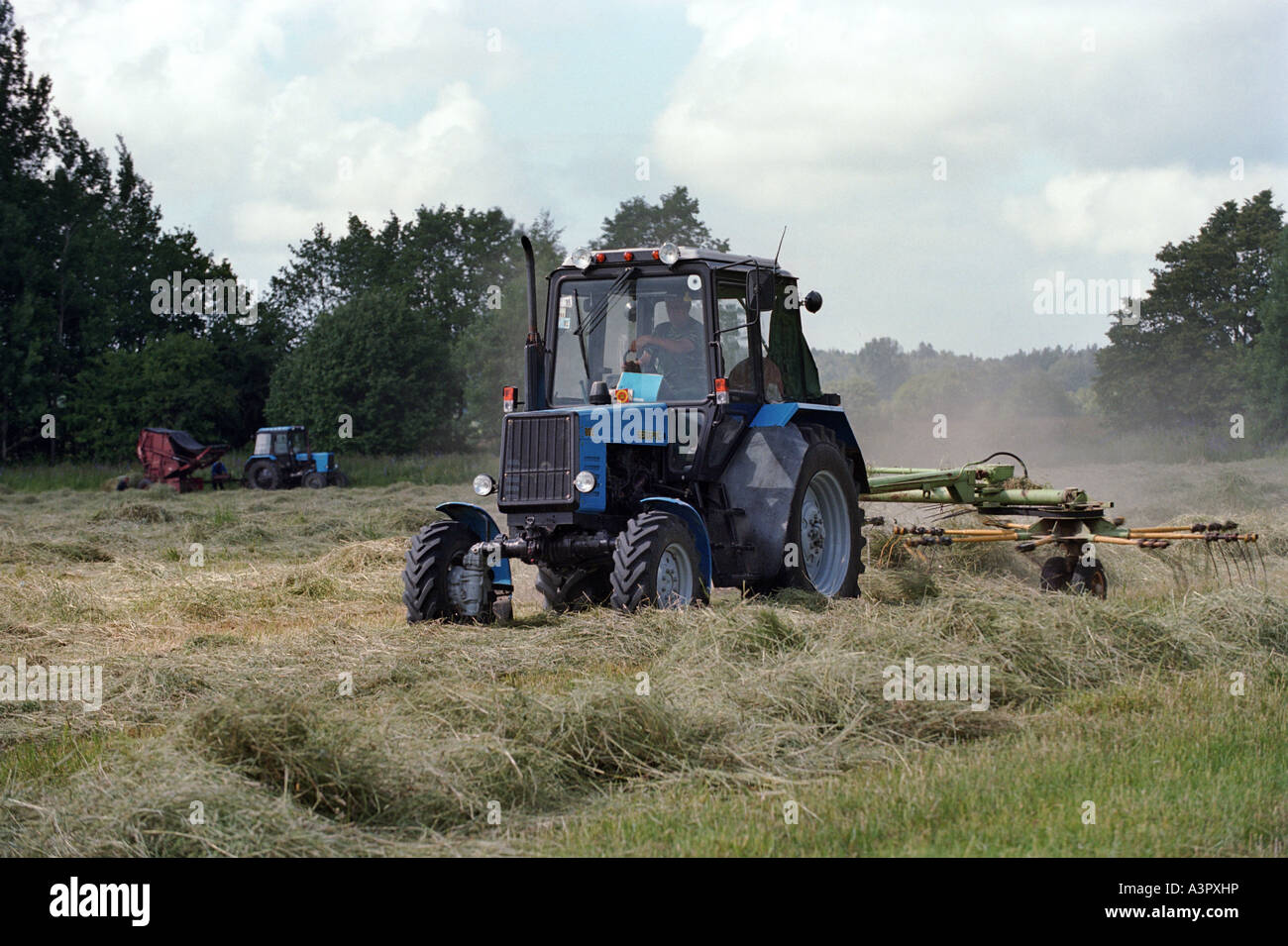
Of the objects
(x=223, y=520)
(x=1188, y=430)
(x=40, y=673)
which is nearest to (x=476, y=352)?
(x=1188, y=430)

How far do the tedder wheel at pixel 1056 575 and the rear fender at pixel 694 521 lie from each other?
2914 millimetres

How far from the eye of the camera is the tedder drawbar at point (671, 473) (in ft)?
29.5

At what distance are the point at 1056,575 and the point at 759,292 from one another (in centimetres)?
329

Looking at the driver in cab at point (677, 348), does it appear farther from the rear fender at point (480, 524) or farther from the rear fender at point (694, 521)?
the rear fender at point (480, 524)

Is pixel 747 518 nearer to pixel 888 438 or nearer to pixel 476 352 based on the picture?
pixel 888 438

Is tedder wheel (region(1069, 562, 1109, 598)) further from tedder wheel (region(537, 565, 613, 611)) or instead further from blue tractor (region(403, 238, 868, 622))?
tedder wheel (region(537, 565, 613, 611))

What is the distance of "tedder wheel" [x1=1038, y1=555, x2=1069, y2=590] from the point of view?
400 inches

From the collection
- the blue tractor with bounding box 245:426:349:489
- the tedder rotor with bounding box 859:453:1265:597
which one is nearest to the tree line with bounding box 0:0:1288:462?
the blue tractor with bounding box 245:426:349:489

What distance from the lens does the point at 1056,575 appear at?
10188 mm

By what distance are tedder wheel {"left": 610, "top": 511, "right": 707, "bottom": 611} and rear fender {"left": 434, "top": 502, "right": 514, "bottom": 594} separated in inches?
44.6

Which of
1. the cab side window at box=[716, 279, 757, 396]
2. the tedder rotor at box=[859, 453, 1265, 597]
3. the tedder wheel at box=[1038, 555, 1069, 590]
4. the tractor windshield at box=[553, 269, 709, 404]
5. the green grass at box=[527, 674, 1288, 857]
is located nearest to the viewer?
the green grass at box=[527, 674, 1288, 857]

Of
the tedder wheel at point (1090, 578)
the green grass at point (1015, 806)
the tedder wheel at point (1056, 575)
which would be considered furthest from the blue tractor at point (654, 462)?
the green grass at point (1015, 806)
